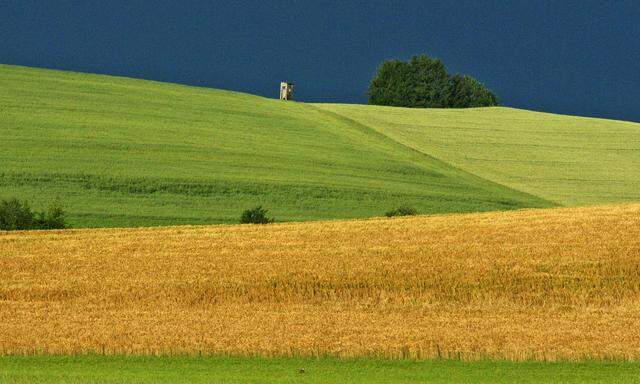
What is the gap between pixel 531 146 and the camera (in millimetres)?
60750

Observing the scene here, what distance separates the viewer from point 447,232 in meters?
27.9

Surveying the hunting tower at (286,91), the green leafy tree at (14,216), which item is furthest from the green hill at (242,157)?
the hunting tower at (286,91)

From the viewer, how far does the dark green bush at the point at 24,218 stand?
33.6 m

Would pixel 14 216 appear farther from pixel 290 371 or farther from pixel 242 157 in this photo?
pixel 290 371

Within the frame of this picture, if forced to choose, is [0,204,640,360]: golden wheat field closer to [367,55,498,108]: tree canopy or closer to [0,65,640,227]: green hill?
[0,65,640,227]: green hill

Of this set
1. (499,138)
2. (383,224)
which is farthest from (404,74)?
(383,224)

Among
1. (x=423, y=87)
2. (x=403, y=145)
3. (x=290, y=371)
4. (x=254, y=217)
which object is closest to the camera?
(x=290, y=371)

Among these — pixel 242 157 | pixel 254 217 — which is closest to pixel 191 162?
pixel 242 157

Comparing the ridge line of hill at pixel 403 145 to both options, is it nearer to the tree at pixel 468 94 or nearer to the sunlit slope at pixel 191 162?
the sunlit slope at pixel 191 162

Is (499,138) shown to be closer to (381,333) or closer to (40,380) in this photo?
(381,333)

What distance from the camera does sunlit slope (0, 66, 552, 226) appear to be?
39.1 m

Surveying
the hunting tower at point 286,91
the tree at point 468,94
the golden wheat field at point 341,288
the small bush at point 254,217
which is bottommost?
the golden wheat field at point 341,288

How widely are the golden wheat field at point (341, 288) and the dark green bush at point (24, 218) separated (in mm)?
3036

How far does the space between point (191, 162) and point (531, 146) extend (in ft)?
74.4
